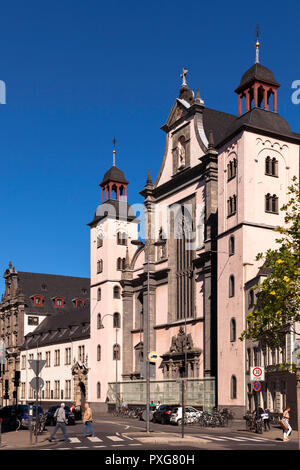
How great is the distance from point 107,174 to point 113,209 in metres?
5.48

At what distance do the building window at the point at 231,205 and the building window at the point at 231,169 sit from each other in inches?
68.2

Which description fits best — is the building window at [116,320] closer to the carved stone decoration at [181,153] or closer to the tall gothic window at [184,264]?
the tall gothic window at [184,264]

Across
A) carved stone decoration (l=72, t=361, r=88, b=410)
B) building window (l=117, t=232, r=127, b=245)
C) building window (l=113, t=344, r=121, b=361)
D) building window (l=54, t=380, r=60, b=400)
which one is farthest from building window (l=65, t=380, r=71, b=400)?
building window (l=117, t=232, r=127, b=245)

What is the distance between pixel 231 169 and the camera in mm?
56688

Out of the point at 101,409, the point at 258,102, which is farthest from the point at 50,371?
the point at 258,102

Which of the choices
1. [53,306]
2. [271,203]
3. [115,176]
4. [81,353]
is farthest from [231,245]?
[53,306]

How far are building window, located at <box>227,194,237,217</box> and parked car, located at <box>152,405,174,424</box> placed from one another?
15693 mm

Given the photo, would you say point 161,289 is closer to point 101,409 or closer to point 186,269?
point 186,269

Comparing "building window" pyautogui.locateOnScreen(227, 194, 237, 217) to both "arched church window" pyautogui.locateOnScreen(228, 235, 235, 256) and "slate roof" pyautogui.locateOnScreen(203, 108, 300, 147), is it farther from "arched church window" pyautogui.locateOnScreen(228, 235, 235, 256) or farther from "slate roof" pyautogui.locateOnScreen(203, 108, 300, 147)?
"slate roof" pyautogui.locateOnScreen(203, 108, 300, 147)

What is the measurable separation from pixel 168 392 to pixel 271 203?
20578 millimetres

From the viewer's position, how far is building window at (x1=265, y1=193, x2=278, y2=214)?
55.1 m

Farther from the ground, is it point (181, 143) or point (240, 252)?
point (181, 143)

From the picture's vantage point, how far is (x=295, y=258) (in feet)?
98.5
